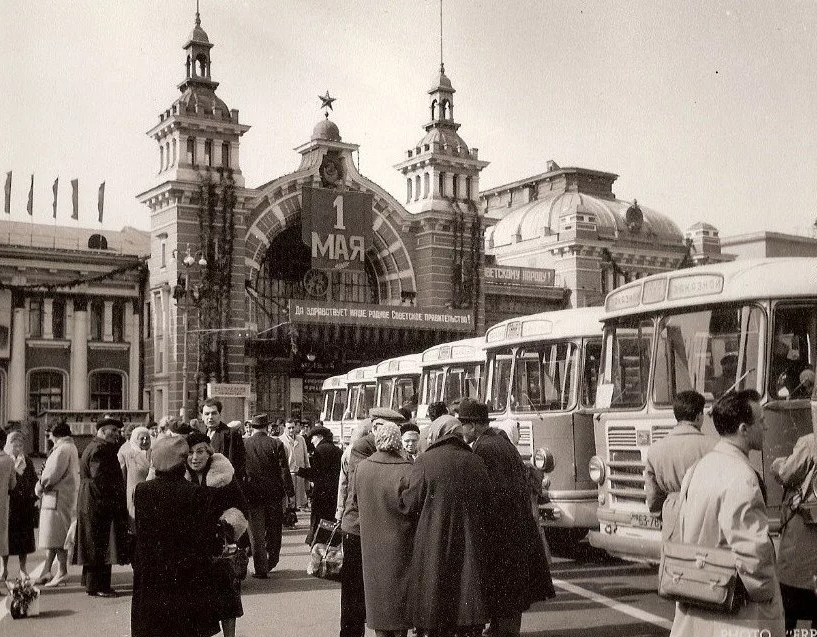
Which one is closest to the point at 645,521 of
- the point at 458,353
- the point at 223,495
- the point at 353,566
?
the point at 353,566

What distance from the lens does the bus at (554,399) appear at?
12.9 m

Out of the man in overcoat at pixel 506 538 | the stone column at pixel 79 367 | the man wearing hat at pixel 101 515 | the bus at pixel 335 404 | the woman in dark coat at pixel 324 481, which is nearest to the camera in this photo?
the man in overcoat at pixel 506 538

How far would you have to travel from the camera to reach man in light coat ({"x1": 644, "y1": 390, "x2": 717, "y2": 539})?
785 cm

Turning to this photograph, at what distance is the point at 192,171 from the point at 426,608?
38.2 m

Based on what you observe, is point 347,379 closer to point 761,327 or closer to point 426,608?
point 761,327

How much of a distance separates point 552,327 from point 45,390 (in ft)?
110

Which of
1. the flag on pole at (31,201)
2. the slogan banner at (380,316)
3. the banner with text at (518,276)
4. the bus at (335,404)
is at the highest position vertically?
the flag on pole at (31,201)

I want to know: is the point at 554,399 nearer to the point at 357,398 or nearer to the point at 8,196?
the point at 357,398

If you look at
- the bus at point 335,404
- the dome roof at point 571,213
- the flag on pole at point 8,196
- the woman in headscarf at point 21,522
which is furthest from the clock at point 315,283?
the woman in headscarf at point 21,522

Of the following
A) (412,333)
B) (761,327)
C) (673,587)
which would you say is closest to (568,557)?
(761,327)

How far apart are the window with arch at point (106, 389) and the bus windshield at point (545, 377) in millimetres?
33188

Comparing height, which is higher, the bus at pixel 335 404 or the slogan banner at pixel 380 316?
the slogan banner at pixel 380 316

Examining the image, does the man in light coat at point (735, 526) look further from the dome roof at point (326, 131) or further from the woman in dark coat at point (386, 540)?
the dome roof at point (326, 131)

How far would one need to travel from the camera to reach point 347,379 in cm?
2919
